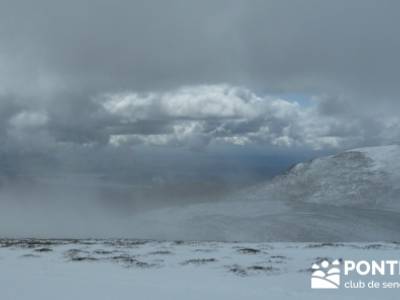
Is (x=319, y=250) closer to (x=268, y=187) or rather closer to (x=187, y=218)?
(x=187, y=218)

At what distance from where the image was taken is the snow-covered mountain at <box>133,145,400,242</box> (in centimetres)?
7875

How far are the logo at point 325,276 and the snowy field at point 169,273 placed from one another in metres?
0.47

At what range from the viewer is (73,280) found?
28.3m

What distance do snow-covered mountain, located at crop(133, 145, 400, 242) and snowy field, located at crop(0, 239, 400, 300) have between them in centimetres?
3381

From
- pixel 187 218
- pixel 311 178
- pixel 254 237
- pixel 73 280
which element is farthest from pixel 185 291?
pixel 311 178

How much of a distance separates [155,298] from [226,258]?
14.7 meters

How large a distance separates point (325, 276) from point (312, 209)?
8393cm

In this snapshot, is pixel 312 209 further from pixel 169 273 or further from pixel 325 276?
pixel 325 276

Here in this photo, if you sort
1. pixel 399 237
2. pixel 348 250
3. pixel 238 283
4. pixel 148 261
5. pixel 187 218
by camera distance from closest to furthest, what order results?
1. pixel 238 283
2. pixel 148 261
3. pixel 348 250
4. pixel 399 237
5. pixel 187 218

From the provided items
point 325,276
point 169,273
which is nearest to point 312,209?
point 169,273

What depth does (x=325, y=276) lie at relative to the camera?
28.7 m

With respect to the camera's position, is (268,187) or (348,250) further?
(268,187)

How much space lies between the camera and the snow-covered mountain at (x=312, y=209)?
78.8 m

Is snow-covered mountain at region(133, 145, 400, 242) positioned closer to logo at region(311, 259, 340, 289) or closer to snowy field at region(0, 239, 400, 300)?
snowy field at region(0, 239, 400, 300)
